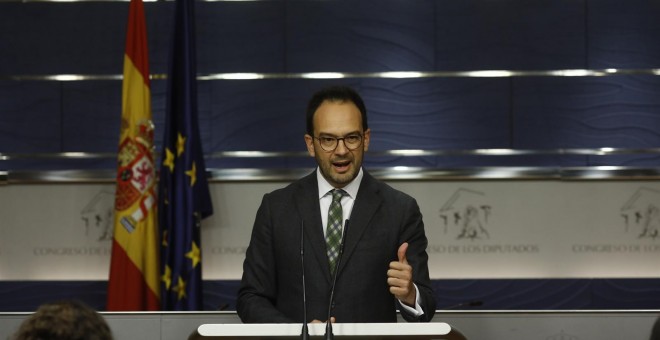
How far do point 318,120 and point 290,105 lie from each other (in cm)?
365

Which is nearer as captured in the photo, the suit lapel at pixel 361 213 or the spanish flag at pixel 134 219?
the suit lapel at pixel 361 213

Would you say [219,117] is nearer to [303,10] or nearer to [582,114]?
[303,10]

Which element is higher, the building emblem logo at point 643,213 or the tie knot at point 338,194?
the tie knot at point 338,194

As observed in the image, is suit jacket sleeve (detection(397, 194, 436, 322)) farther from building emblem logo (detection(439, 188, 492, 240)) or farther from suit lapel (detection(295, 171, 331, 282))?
building emblem logo (detection(439, 188, 492, 240))

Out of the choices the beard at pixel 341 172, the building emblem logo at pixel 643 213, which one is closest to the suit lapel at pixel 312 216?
the beard at pixel 341 172

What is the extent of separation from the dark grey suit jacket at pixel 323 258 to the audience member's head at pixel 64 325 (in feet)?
3.69

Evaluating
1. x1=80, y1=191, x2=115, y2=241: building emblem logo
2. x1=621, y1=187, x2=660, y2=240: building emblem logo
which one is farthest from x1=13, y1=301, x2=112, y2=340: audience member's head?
x1=621, y1=187, x2=660, y2=240: building emblem logo

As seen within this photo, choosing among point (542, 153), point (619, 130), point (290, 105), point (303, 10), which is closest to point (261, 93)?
point (290, 105)

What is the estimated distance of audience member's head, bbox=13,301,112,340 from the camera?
1587mm

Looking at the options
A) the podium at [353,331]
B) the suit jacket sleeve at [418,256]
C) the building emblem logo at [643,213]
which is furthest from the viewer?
the building emblem logo at [643,213]

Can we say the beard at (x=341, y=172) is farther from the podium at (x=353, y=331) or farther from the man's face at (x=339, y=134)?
the podium at (x=353, y=331)

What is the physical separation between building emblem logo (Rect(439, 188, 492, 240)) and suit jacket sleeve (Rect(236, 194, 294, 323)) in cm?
355

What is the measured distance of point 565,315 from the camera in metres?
3.22

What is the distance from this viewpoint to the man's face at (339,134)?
2.84m
